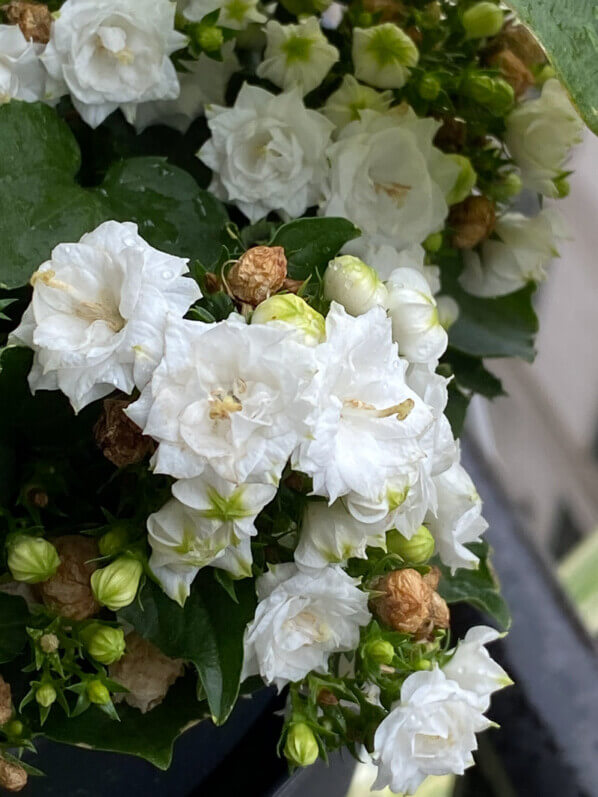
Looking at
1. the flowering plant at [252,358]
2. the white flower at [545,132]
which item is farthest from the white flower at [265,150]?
the white flower at [545,132]

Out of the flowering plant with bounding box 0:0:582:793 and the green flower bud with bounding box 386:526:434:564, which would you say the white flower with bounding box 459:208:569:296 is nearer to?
the flowering plant with bounding box 0:0:582:793

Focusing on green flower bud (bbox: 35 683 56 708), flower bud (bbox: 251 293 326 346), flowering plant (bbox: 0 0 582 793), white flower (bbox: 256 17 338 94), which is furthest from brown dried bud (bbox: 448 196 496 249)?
green flower bud (bbox: 35 683 56 708)

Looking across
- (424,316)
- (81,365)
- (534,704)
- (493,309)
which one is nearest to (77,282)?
(81,365)

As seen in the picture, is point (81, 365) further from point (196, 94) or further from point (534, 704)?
point (534, 704)

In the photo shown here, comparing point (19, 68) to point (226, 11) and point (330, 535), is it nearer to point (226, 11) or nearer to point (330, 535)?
point (226, 11)

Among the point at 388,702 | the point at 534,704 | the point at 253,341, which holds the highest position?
the point at 253,341

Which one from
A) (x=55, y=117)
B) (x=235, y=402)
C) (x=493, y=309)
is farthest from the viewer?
(x=493, y=309)
